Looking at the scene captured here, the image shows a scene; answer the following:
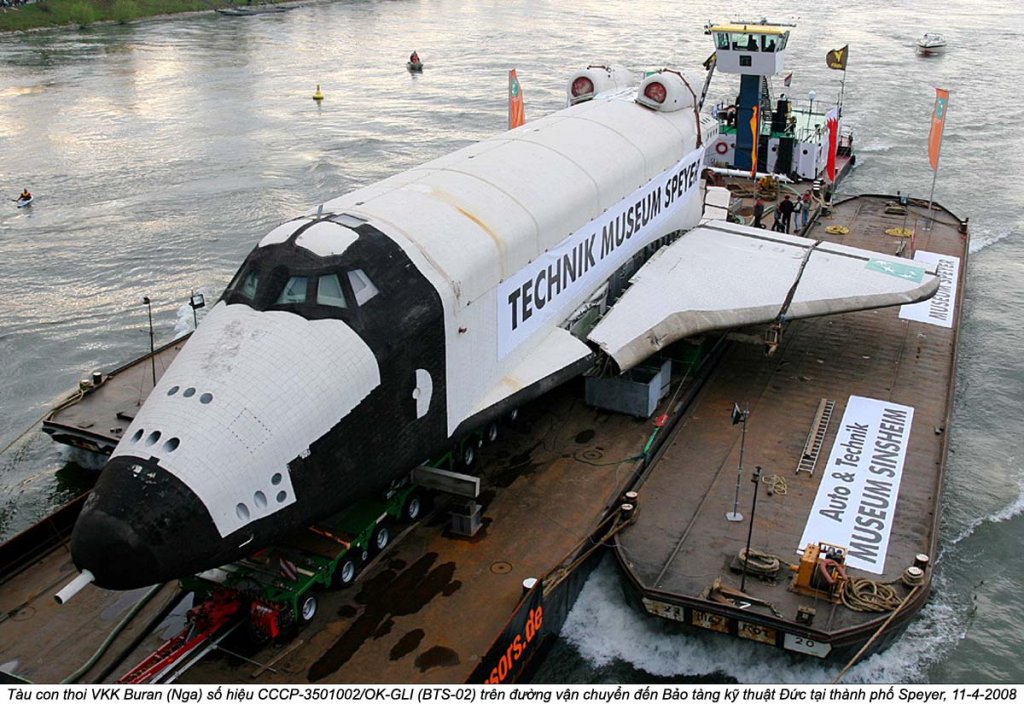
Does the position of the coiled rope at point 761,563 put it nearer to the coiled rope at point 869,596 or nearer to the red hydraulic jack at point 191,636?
the coiled rope at point 869,596

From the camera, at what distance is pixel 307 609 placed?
13.7 m

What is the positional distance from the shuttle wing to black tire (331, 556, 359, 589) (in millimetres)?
6751

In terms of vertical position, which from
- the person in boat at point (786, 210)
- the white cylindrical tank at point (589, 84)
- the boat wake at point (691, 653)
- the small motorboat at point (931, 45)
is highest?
the white cylindrical tank at point (589, 84)

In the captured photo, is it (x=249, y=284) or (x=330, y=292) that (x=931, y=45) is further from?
(x=249, y=284)

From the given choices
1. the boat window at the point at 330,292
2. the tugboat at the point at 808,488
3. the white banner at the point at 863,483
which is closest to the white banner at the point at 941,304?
the tugboat at the point at 808,488

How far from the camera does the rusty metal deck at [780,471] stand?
14641 mm

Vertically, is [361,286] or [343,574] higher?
[361,286]

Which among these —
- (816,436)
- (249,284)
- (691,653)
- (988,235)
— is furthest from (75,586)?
(988,235)

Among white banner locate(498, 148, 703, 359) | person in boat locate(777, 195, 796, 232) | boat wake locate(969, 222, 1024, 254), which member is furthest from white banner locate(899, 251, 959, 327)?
boat wake locate(969, 222, 1024, 254)

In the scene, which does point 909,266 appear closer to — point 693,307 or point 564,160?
point 693,307

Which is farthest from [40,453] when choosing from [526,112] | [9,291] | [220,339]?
[526,112]

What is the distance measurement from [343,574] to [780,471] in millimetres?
8782

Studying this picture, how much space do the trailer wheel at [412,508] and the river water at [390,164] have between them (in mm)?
3291

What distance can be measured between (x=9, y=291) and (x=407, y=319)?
25.6 meters
